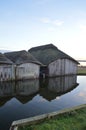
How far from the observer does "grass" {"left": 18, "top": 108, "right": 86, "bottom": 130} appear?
317 inches

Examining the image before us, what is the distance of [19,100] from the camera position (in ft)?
48.3

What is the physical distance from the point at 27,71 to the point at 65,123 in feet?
59.9

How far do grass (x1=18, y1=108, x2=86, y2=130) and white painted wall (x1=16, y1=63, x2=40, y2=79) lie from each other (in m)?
16.4

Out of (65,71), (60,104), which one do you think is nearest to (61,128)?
(60,104)

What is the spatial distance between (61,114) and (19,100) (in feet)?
19.7

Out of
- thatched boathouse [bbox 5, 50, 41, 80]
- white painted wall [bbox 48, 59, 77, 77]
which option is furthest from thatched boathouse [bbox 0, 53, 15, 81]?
white painted wall [bbox 48, 59, 77, 77]

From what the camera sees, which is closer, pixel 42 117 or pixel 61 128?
pixel 61 128

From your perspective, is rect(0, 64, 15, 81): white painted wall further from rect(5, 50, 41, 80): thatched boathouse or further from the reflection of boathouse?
the reflection of boathouse

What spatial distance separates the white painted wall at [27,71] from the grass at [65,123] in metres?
16.4

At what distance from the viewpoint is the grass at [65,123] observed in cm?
805

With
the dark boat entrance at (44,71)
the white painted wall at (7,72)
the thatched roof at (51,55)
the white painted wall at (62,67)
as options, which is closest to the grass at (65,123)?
the white painted wall at (7,72)

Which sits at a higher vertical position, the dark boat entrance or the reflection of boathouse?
the dark boat entrance

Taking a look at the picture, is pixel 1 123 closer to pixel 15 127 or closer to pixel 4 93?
pixel 15 127

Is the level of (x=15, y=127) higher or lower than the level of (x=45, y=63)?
lower
